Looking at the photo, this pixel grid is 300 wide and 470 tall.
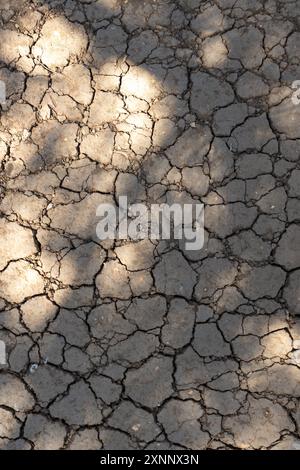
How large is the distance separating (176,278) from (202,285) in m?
0.18

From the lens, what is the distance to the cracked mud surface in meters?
3.99

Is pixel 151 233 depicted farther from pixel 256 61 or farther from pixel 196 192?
pixel 256 61

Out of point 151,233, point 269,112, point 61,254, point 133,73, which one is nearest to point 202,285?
point 151,233

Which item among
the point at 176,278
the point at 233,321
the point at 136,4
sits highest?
the point at 136,4

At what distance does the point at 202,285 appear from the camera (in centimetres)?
416

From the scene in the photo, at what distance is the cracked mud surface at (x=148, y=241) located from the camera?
3.99 metres

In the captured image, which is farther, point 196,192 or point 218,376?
point 196,192

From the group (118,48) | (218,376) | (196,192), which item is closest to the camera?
(218,376)

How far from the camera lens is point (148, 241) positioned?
4.25 meters

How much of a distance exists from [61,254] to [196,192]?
1051mm

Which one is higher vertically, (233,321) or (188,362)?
(233,321)

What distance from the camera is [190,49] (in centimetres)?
457

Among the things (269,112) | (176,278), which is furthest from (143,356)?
(269,112)

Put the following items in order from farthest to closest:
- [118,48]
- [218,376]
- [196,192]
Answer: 1. [118,48]
2. [196,192]
3. [218,376]
